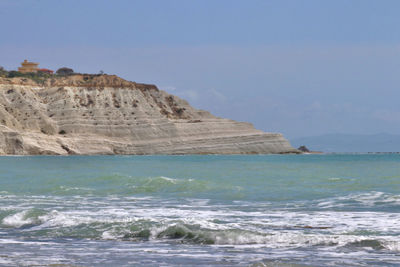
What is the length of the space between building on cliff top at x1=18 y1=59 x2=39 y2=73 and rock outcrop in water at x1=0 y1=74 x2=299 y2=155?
32.7m

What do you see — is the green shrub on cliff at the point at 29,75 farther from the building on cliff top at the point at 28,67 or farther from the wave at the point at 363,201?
the wave at the point at 363,201

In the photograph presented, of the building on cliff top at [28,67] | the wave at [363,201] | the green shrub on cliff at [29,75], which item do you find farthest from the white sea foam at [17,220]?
the building on cliff top at [28,67]

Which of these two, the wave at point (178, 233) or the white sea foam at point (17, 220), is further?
the white sea foam at point (17, 220)

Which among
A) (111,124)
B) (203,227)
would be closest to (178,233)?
(203,227)

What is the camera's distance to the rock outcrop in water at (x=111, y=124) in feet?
317

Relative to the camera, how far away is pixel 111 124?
101250 mm

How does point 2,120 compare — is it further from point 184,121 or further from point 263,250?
point 263,250

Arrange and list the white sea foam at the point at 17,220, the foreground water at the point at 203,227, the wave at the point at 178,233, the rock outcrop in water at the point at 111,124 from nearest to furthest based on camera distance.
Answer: the foreground water at the point at 203,227 → the wave at the point at 178,233 → the white sea foam at the point at 17,220 → the rock outcrop in water at the point at 111,124

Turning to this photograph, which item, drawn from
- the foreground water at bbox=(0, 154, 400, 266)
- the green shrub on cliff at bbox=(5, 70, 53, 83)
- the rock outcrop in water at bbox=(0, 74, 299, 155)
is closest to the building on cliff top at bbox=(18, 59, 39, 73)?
the green shrub on cliff at bbox=(5, 70, 53, 83)

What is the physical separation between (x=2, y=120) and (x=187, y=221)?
8538cm

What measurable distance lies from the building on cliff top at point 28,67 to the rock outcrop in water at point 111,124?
107 feet

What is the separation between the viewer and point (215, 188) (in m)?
24.0

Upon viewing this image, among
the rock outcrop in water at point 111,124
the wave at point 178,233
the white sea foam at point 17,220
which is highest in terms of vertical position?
the rock outcrop in water at point 111,124

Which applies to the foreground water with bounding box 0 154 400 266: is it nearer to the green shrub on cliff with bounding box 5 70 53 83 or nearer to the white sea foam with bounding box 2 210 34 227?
the white sea foam with bounding box 2 210 34 227
